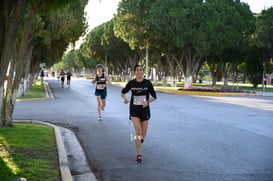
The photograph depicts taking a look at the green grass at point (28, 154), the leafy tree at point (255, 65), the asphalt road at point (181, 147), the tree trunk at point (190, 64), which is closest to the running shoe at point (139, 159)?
the asphalt road at point (181, 147)

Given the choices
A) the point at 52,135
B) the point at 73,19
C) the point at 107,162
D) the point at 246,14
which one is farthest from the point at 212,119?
the point at 246,14

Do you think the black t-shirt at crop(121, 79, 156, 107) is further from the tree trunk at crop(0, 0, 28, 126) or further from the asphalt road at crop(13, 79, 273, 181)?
the tree trunk at crop(0, 0, 28, 126)

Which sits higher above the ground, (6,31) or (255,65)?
(255,65)

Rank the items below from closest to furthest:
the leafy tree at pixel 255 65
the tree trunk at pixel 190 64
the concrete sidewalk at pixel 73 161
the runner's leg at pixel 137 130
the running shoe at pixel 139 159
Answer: the concrete sidewalk at pixel 73 161 → the running shoe at pixel 139 159 → the runner's leg at pixel 137 130 → the tree trunk at pixel 190 64 → the leafy tree at pixel 255 65

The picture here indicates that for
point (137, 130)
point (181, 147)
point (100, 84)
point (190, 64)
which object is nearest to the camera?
point (137, 130)

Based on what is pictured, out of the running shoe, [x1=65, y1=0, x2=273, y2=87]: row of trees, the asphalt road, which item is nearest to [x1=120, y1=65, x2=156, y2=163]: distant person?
the running shoe

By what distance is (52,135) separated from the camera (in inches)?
370

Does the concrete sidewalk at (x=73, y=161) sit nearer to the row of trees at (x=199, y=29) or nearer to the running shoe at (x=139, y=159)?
the running shoe at (x=139, y=159)

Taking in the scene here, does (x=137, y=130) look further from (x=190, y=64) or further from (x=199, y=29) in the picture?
(x=190, y=64)

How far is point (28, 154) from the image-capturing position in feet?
22.7

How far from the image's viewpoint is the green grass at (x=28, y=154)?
5668 mm

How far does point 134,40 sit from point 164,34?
12.3 ft

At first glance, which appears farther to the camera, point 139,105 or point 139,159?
point 139,105

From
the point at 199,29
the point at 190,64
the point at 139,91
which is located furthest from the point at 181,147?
the point at 190,64
